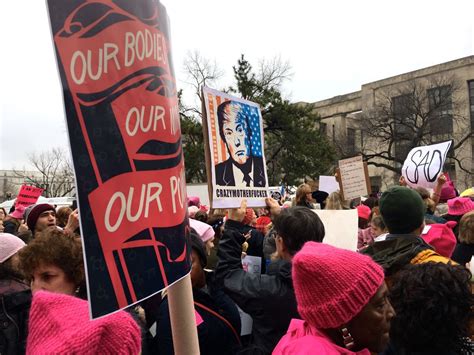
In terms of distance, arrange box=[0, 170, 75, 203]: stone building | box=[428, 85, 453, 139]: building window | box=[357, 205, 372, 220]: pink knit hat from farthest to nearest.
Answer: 1. box=[0, 170, 75, 203]: stone building
2. box=[428, 85, 453, 139]: building window
3. box=[357, 205, 372, 220]: pink knit hat

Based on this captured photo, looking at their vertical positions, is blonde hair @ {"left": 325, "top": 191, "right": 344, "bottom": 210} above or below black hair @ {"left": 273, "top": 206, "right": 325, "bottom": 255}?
below

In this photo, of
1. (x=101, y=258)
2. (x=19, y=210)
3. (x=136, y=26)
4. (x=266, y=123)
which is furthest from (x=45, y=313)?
(x=266, y=123)

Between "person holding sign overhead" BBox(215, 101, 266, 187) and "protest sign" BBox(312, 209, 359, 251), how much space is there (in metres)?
0.62

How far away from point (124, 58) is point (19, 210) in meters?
8.23

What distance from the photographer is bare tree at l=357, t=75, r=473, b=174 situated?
1355 inches

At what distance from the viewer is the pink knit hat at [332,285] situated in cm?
177

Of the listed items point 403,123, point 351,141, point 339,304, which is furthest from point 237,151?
point 351,141

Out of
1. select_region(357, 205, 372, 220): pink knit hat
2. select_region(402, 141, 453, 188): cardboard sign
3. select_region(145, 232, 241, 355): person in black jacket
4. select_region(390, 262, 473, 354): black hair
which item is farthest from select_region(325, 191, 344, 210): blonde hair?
select_region(390, 262, 473, 354): black hair

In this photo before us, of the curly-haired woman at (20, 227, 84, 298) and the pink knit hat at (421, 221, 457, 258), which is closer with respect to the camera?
the curly-haired woman at (20, 227, 84, 298)

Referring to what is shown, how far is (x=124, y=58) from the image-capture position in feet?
4.63

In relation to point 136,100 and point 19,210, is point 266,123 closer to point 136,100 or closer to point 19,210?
point 19,210

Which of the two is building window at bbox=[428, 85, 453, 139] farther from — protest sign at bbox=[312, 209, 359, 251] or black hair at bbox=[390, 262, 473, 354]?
black hair at bbox=[390, 262, 473, 354]

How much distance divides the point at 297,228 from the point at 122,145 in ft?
4.60

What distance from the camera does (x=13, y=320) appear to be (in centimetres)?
245
